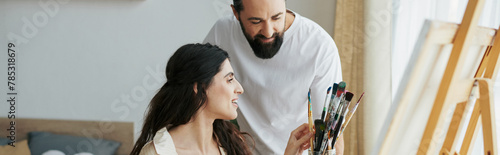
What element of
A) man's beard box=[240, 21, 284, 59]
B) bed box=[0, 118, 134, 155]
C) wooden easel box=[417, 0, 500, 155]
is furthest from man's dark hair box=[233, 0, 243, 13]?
bed box=[0, 118, 134, 155]

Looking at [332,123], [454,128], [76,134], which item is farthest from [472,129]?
[76,134]

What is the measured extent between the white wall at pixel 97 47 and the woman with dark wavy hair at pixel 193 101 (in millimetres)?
1351

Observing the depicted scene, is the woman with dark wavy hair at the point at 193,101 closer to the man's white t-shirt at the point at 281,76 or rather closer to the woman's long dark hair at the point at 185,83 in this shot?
the woman's long dark hair at the point at 185,83

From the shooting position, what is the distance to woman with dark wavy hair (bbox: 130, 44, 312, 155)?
1.47 metres

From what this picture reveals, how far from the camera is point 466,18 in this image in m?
1.09

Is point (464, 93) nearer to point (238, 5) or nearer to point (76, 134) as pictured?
point (238, 5)

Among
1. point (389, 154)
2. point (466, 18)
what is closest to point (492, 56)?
point (466, 18)

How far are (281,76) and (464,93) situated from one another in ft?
2.35

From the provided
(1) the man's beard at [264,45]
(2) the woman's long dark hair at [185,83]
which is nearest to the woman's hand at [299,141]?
(2) the woman's long dark hair at [185,83]

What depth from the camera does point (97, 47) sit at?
2.95 meters

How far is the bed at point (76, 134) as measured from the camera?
292cm

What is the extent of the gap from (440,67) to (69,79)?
7.66 feet

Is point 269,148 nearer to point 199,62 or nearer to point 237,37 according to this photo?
point 237,37

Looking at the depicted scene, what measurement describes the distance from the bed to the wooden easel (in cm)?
201
